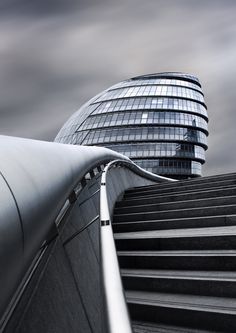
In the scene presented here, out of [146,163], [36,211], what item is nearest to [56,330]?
[36,211]

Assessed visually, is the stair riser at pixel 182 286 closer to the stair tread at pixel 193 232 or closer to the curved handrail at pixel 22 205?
the stair tread at pixel 193 232

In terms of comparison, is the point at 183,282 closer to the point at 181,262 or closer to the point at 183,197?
the point at 181,262

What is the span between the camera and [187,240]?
405cm

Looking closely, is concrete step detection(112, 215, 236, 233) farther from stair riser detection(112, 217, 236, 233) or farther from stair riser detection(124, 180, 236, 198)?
stair riser detection(124, 180, 236, 198)

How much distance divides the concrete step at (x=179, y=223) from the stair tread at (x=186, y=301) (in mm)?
1601

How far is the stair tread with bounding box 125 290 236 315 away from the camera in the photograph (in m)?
2.78

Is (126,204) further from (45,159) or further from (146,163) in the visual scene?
(146,163)

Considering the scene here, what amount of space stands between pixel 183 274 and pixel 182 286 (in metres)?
0.25

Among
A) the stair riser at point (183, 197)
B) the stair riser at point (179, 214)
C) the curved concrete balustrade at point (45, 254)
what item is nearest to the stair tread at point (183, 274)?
the curved concrete balustrade at point (45, 254)

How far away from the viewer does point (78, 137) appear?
54.9 m

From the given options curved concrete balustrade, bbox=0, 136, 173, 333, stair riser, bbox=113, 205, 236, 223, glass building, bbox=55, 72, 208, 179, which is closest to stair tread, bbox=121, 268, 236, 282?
curved concrete balustrade, bbox=0, 136, 173, 333

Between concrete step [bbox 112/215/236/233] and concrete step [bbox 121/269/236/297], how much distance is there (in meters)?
1.25

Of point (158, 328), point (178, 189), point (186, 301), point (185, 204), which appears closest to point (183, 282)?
point (186, 301)

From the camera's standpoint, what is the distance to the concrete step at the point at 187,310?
2.66m
